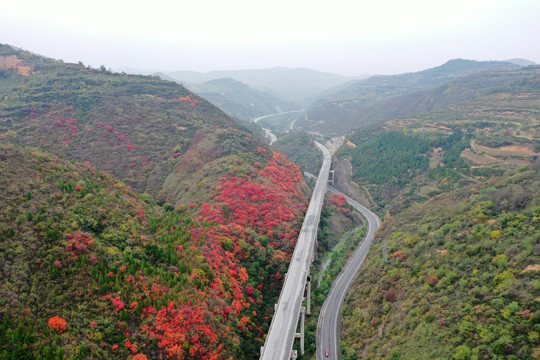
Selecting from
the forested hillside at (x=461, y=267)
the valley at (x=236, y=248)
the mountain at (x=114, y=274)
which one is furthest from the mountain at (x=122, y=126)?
the forested hillside at (x=461, y=267)

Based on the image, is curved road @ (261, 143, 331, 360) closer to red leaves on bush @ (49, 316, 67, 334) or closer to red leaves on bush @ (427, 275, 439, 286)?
red leaves on bush @ (427, 275, 439, 286)

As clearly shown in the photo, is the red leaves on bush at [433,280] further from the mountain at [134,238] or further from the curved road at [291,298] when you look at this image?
the mountain at [134,238]

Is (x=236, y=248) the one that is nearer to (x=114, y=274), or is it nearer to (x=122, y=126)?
(x=114, y=274)

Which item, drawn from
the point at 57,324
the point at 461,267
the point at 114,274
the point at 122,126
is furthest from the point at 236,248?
the point at 122,126

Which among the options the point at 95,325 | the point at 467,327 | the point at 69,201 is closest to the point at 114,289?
the point at 95,325

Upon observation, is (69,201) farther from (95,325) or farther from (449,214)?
(449,214)

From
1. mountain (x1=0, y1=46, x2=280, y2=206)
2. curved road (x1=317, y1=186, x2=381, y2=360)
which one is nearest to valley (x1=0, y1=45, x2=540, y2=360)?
curved road (x1=317, y1=186, x2=381, y2=360)
